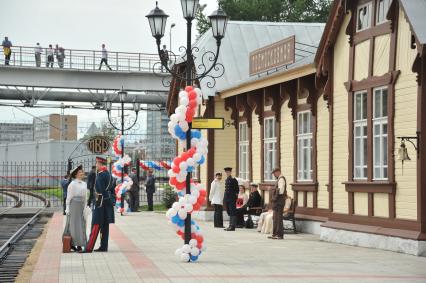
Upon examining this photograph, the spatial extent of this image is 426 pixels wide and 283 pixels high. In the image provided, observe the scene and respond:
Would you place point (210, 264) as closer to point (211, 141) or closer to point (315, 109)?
point (315, 109)

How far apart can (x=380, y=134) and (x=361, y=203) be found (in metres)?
1.69

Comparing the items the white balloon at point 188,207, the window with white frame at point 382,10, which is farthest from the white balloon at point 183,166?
the window with white frame at point 382,10

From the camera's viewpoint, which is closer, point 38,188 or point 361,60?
point 361,60

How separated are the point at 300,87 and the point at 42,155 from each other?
5548cm

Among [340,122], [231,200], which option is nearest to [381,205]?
[340,122]

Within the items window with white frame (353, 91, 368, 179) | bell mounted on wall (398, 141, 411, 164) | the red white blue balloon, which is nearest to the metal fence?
window with white frame (353, 91, 368, 179)

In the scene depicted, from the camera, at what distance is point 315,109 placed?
2280cm

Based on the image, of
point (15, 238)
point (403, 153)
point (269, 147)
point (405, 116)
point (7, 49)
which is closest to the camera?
point (403, 153)

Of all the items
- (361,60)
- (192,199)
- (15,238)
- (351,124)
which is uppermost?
(361,60)

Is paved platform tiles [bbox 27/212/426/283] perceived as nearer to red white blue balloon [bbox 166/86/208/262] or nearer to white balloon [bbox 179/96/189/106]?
red white blue balloon [bbox 166/86/208/262]

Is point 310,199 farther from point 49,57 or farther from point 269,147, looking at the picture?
point 49,57

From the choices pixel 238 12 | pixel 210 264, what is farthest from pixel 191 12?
pixel 238 12

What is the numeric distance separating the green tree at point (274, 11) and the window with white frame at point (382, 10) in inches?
1512

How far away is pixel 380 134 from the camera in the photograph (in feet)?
60.1
